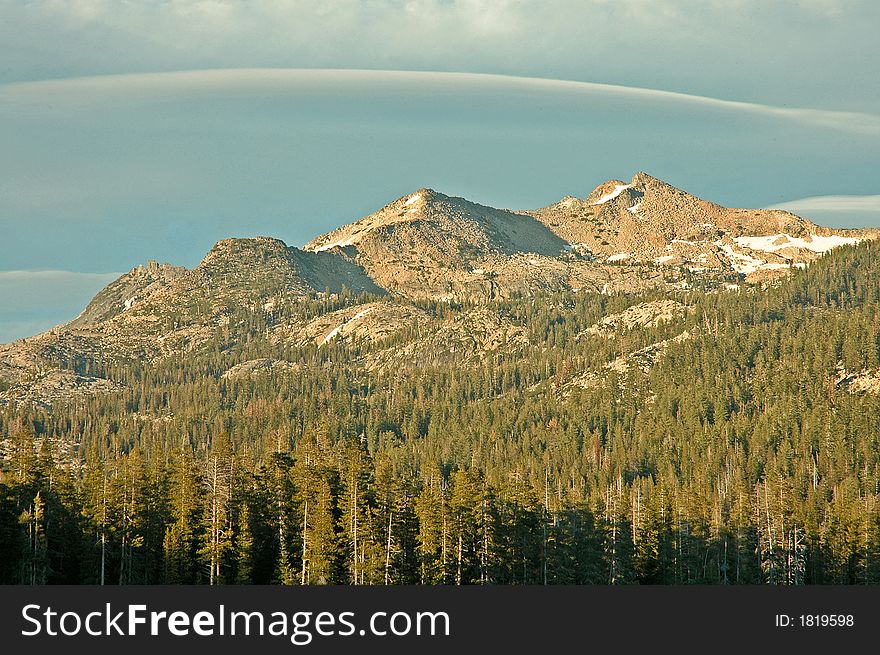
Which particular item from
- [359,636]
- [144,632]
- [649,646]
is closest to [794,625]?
[649,646]

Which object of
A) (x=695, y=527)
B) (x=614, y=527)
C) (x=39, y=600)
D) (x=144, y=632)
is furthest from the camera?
(x=695, y=527)

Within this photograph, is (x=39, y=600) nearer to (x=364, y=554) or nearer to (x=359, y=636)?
(x=359, y=636)

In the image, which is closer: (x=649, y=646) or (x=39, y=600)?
(x=649, y=646)

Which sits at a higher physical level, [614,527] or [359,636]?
[614,527]

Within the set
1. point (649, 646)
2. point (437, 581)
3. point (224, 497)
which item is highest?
point (224, 497)

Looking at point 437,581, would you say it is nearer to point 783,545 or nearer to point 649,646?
point 649,646

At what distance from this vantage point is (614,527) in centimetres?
16112

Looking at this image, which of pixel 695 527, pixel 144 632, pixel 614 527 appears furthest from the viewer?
pixel 695 527

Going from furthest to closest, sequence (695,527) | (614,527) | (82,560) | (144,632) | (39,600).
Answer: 1. (695,527)
2. (614,527)
3. (82,560)
4. (39,600)
5. (144,632)

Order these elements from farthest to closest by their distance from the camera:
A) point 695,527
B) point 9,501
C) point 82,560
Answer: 1. point 695,527
2. point 82,560
3. point 9,501

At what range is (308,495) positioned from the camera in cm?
13625

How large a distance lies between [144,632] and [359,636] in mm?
11820

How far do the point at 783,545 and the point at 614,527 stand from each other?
107 feet

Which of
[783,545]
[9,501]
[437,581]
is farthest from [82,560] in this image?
[783,545]
